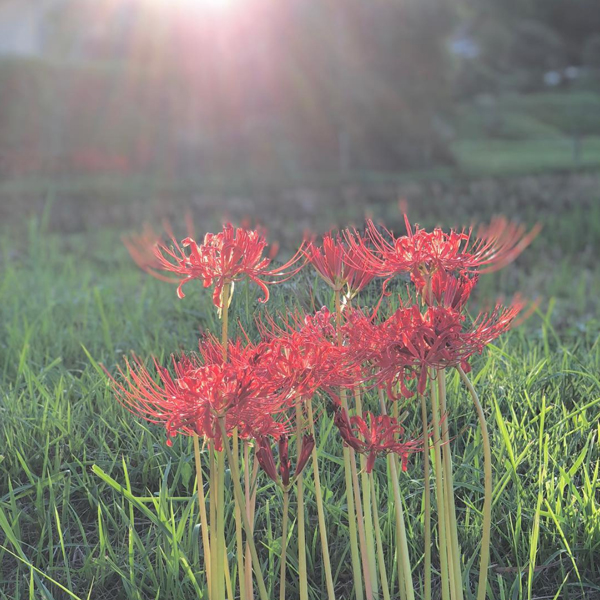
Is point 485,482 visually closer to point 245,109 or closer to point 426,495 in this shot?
point 426,495

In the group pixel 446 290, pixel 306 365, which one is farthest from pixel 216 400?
pixel 446 290

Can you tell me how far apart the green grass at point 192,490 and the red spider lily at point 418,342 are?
70cm

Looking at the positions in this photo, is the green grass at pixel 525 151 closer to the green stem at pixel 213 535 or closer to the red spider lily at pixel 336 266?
the red spider lily at pixel 336 266

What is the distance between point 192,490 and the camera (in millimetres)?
2227

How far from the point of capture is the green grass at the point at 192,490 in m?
1.88

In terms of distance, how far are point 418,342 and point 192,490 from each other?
4.27 feet

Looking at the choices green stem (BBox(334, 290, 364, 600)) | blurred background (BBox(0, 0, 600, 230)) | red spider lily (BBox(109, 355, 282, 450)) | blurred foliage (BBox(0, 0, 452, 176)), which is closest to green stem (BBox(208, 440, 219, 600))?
red spider lily (BBox(109, 355, 282, 450))

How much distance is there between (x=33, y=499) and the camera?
2252 millimetres

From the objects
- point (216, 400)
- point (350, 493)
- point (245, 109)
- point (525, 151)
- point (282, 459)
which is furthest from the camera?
point (525, 151)

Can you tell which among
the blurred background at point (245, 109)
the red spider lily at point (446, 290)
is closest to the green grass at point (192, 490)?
the red spider lily at point (446, 290)

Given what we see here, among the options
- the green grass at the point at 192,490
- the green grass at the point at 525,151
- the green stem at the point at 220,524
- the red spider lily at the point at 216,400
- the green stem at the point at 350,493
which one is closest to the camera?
the red spider lily at the point at 216,400

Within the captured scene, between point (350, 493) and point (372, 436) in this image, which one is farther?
point (350, 493)

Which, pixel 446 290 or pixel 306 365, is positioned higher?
pixel 446 290

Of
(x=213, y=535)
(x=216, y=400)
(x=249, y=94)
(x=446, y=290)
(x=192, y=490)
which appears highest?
(x=249, y=94)
